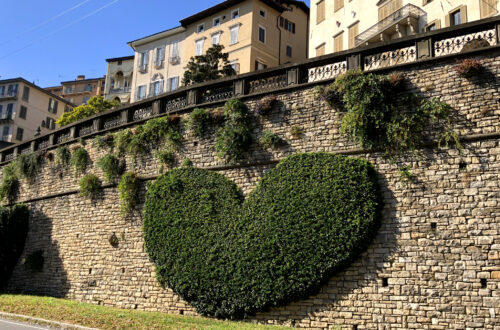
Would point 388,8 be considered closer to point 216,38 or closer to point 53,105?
point 216,38

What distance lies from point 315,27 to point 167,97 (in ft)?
49.2

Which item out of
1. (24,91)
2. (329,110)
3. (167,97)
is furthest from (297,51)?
(24,91)

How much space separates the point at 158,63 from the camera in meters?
39.3

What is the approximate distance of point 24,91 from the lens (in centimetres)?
5366

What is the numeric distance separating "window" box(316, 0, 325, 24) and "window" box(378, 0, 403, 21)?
4.37m

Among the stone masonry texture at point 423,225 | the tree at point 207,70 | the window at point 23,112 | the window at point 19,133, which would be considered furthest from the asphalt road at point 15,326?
the window at point 23,112

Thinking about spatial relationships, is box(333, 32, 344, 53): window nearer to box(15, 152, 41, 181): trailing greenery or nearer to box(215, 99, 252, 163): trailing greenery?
box(215, 99, 252, 163): trailing greenery

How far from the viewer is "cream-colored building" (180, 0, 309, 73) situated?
3375 centimetres

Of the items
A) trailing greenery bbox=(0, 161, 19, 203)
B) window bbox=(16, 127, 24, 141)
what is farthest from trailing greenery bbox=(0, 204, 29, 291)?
window bbox=(16, 127, 24, 141)

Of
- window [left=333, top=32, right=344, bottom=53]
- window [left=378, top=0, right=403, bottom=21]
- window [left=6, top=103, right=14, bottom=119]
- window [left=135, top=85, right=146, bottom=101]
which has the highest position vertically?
window [left=6, top=103, right=14, bottom=119]

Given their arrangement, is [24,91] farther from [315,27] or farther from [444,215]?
[444,215]

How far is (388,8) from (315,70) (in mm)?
12706

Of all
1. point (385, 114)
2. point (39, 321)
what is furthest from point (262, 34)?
point (39, 321)

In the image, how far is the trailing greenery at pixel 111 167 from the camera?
17641 mm
